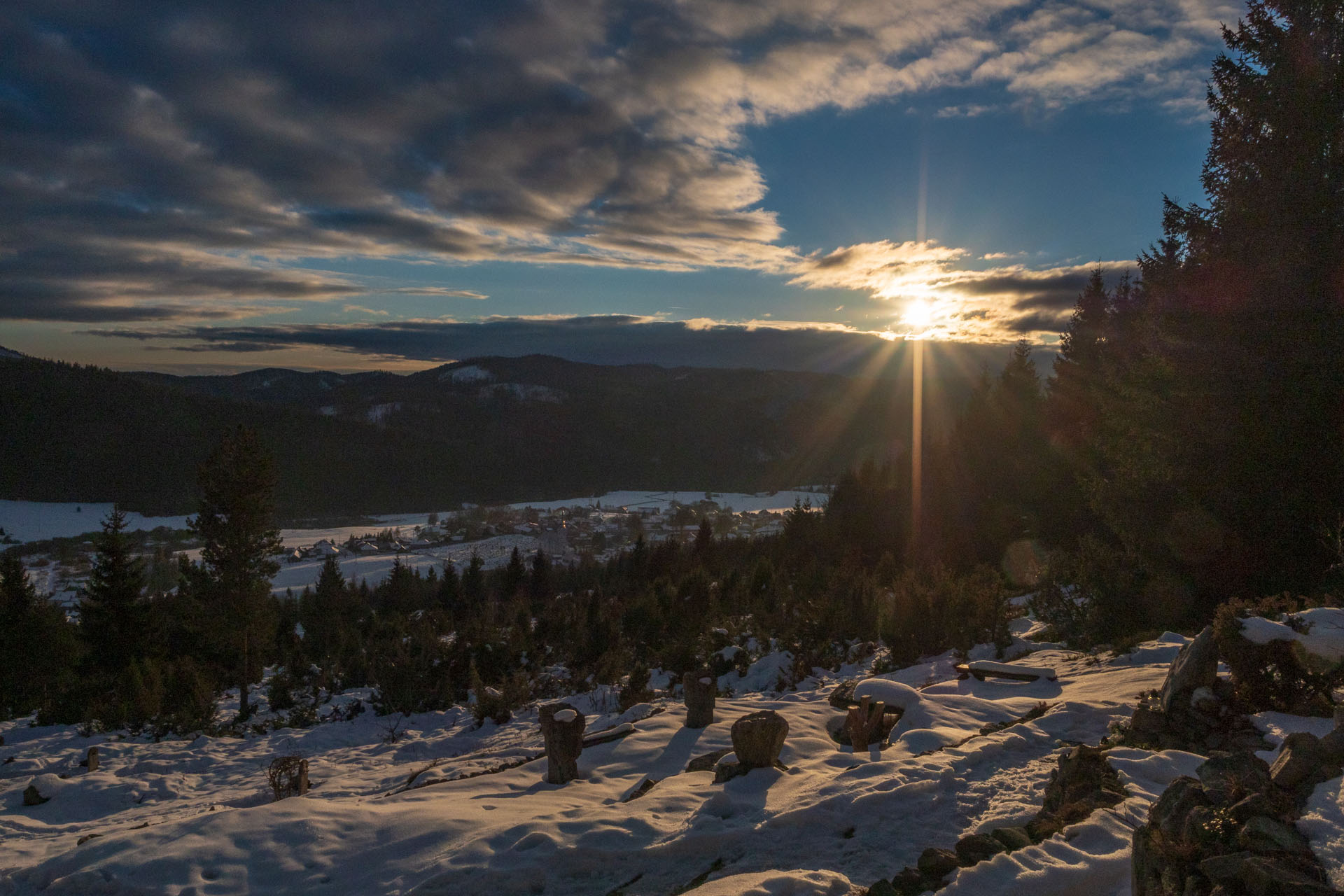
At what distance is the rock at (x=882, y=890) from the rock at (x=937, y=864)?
0.23 m

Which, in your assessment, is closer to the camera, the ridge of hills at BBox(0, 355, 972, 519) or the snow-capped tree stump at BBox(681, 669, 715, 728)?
the snow-capped tree stump at BBox(681, 669, 715, 728)

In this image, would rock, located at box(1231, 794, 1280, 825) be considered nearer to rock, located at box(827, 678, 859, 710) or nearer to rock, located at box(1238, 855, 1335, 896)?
rock, located at box(1238, 855, 1335, 896)

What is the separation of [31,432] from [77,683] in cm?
10789

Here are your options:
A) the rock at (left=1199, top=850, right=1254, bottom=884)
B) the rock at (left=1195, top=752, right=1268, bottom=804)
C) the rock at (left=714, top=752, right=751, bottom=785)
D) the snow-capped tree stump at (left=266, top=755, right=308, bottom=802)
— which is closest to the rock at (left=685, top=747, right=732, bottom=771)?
the rock at (left=714, top=752, right=751, bottom=785)

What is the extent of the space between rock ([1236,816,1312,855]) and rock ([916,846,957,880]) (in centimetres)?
147

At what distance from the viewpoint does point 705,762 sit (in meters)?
6.82

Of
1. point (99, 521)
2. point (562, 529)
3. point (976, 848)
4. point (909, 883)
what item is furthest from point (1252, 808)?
point (99, 521)

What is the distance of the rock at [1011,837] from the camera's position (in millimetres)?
4023

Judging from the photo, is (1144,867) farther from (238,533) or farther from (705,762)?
(238,533)

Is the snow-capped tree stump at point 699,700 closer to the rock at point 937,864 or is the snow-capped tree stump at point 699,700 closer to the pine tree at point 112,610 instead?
the rock at point 937,864

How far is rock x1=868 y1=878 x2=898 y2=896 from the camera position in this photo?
364 centimetres

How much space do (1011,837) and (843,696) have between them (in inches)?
218

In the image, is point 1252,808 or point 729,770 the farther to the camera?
point 729,770

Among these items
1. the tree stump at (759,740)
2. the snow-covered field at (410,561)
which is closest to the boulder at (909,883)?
the tree stump at (759,740)
